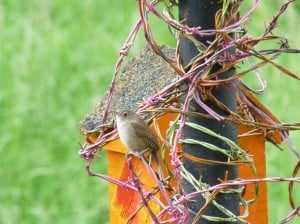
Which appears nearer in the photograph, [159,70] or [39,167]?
[159,70]

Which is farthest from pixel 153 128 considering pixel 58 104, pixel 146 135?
pixel 58 104

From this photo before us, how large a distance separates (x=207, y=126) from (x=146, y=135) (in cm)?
17

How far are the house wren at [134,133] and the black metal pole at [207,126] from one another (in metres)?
0.11

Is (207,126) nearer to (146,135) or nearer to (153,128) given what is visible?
(146,135)

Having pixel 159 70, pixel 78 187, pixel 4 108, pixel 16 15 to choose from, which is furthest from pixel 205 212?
pixel 16 15

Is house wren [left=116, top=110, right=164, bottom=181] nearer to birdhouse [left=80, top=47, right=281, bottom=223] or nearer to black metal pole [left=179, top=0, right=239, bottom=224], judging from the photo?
black metal pole [left=179, top=0, right=239, bottom=224]

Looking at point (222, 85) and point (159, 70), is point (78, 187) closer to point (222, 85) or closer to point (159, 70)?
point (159, 70)

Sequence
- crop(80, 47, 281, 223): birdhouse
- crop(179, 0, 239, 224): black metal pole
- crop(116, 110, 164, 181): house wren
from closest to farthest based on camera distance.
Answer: crop(179, 0, 239, 224): black metal pole, crop(116, 110, 164, 181): house wren, crop(80, 47, 281, 223): birdhouse

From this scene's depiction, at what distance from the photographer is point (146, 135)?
2.24 m

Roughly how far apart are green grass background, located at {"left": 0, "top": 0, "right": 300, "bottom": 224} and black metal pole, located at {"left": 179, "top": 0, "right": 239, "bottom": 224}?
8.55 ft

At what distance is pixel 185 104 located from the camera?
80.6 inches

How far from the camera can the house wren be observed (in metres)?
2.22

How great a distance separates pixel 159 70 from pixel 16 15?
14.6 ft

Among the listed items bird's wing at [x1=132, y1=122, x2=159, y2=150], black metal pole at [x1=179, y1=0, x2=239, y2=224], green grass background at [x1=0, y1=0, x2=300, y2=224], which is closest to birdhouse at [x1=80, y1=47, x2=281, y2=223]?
bird's wing at [x1=132, y1=122, x2=159, y2=150]
